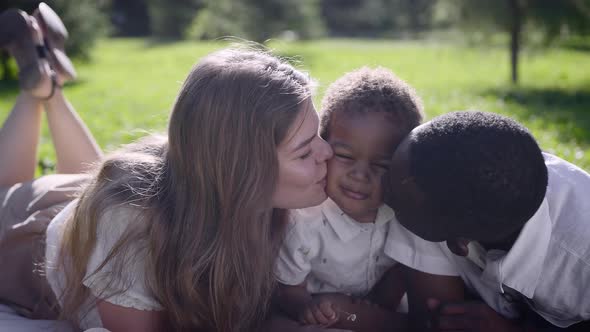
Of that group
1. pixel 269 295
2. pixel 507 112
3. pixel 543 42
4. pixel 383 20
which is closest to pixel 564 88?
pixel 543 42

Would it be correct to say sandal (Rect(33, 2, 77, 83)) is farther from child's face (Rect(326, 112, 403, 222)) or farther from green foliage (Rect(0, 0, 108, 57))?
green foliage (Rect(0, 0, 108, 57))

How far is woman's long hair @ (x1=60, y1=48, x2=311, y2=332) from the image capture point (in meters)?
2.16

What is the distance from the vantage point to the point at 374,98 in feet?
Result: 7.88

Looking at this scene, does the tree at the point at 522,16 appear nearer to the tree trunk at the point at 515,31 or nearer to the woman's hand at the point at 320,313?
the tree trunk at the point at 515,31

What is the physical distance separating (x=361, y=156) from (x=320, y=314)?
0.67 m

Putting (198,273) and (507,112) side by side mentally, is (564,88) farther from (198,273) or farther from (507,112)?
(198,273)

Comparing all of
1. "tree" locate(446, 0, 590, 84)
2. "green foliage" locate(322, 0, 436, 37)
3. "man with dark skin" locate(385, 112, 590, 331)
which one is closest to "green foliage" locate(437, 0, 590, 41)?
"tree" locate(446, 0, 590, 84)

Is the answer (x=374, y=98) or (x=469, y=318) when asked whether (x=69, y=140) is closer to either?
(x=374, y=98)

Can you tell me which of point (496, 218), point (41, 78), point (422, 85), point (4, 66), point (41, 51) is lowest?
point (422, 85)

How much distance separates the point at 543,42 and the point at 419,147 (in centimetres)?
1080

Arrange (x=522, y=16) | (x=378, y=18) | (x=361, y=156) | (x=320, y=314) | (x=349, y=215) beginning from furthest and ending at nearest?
(x=378, y=18), (x=522, y=16), (x=349, y=215), (x=320, y=314), (x=361, y=156)

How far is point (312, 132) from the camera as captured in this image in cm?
230

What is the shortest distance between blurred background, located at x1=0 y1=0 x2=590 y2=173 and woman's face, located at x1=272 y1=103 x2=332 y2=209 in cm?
44

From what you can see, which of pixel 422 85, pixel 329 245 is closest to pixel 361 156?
pixel 329 245
